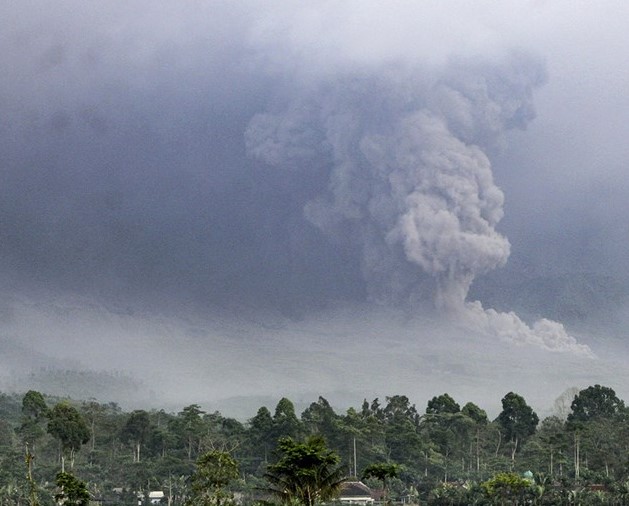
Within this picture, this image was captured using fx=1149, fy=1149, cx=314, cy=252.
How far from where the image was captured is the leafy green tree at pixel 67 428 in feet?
591

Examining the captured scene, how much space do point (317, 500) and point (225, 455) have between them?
11877mm

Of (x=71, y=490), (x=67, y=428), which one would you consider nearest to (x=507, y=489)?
(x=67, y=428)

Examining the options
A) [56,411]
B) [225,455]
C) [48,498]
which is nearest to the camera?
[225,455]

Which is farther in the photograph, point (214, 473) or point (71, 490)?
point (214, 473)

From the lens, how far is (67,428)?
180 meters

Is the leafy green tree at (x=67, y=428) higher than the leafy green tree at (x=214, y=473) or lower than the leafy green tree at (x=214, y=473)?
higher

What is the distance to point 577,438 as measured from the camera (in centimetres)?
19562

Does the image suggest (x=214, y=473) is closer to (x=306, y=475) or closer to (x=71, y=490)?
(x=71, y=490)

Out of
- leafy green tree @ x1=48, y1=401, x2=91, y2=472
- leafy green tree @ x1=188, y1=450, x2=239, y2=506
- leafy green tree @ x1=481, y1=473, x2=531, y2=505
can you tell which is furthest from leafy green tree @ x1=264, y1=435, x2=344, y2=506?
leafy green tree @ x1=48, y1=401, x2=91, y2=472

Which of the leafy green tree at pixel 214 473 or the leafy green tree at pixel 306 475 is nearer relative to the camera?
the leafy green tree at pixel 306 475

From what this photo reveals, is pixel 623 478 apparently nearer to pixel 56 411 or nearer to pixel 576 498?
pixel 576 498

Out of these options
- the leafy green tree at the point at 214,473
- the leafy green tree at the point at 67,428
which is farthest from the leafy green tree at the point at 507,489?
the leafy green tree at the point at 67,428

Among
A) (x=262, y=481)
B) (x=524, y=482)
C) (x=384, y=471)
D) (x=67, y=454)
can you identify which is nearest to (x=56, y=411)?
(x=67, y=454)

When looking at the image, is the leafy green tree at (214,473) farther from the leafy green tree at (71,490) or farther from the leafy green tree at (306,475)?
the leafy green tree at (306,475)
